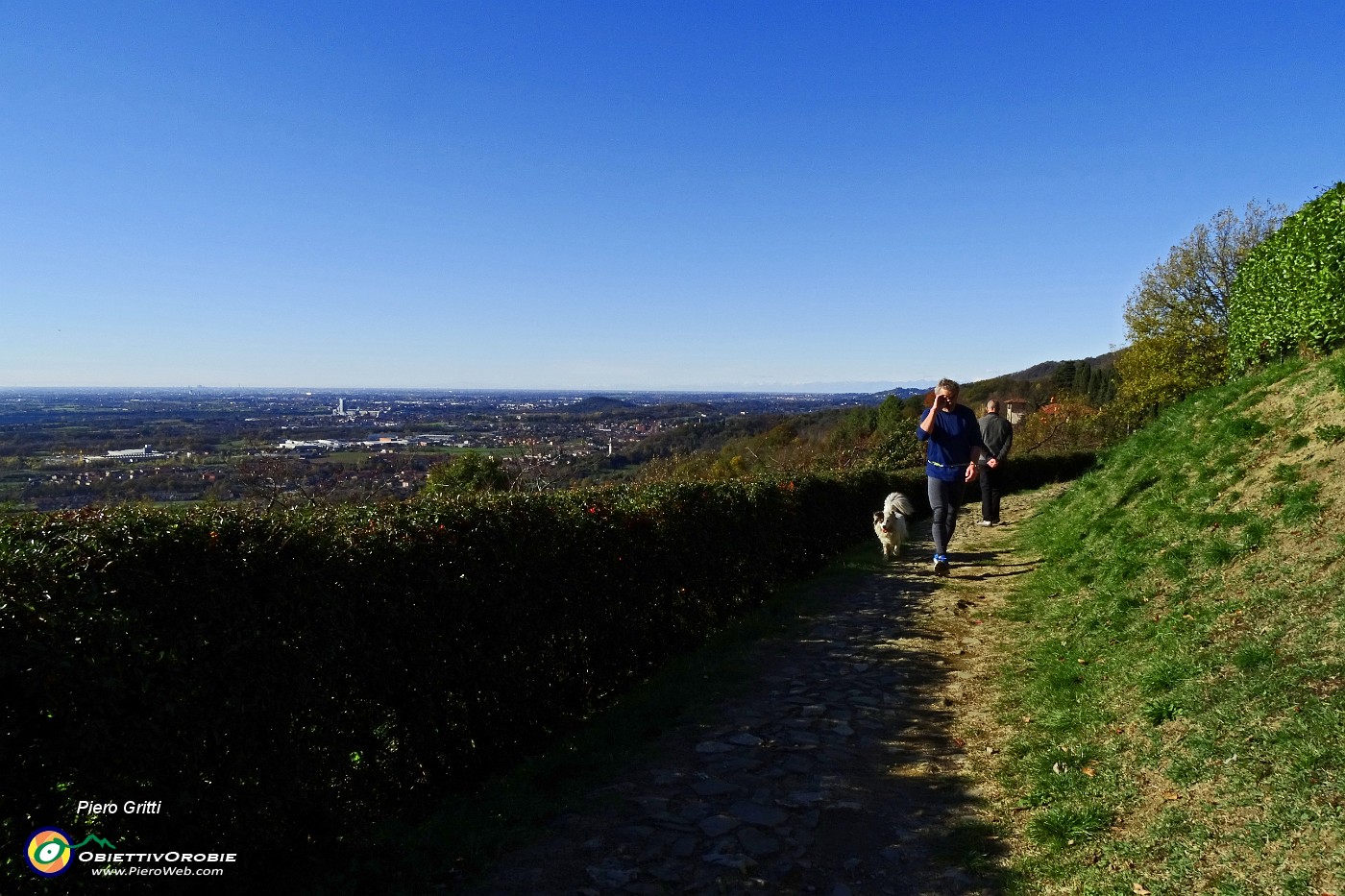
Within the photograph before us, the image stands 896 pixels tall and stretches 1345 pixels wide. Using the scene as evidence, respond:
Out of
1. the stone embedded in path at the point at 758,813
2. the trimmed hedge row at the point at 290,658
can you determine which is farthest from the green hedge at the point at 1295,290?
the stone embedded in path at the point at 758,813

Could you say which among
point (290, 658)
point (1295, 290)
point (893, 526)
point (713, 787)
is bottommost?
point (713, 787)

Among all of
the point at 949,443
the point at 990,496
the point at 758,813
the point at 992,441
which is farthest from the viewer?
the point at 990,496

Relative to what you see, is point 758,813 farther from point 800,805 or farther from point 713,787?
point 713,787

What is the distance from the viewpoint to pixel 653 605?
667cm

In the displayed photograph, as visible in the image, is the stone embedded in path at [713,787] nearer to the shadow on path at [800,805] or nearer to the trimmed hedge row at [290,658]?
the shadow on path at [800,805]

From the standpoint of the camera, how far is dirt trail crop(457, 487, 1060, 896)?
3.42 m

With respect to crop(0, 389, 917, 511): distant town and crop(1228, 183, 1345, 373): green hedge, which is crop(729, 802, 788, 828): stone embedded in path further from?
crop(1228, 183, 1345, 373): green hedge

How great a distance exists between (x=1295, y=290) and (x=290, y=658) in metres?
13.0

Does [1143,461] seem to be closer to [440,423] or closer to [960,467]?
[960,467]

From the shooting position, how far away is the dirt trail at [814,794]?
11.2 ft

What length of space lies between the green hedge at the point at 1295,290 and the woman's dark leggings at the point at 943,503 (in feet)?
16.1

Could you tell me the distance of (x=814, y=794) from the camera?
4.19m

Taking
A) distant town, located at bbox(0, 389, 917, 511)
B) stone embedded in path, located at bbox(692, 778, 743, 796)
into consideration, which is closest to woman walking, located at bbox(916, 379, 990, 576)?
distant town, located at bbox(0, 389, 917, 511)

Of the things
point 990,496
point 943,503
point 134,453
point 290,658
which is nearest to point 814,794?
point 290,658
